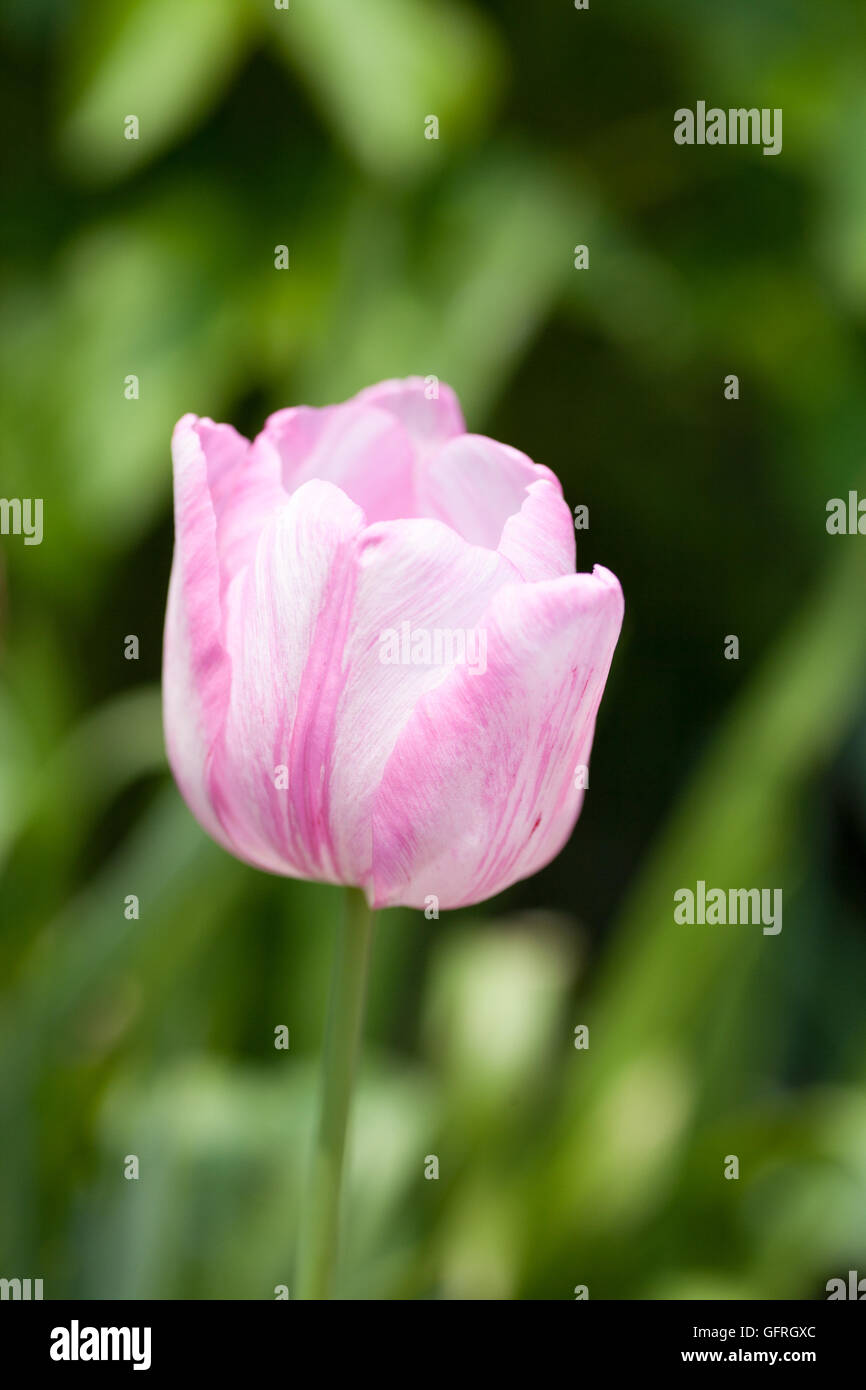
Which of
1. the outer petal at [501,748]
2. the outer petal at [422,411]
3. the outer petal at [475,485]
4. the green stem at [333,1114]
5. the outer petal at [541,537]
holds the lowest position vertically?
the green stem at [333,1114]

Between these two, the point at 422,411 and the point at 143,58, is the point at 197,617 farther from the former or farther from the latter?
the point at 143,58

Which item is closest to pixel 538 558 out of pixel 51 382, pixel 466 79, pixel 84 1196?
pixel 84 1196

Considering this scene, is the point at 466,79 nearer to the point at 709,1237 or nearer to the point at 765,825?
the point at 765,825

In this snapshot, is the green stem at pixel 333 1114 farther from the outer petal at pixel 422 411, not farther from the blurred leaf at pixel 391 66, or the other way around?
the blurred leaf at pixel 391 66

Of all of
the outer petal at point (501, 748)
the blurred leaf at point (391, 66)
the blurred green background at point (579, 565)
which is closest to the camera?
the outer petal at point (501, 748)

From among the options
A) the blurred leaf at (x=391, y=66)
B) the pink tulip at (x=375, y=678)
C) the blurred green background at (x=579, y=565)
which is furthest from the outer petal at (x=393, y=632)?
the blurred leaf at (x=391, y=66)
